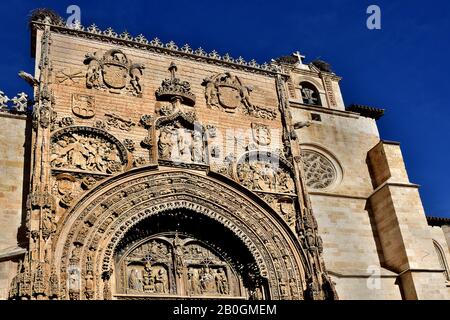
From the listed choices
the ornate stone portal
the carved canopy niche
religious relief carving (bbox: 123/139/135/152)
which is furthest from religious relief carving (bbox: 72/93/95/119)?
the carved canopy niche

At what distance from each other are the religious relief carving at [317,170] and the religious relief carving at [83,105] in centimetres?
565

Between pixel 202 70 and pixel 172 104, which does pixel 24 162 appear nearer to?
pixel 172 104

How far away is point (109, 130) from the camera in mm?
12312

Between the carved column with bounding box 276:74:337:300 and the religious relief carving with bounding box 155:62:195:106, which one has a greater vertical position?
the religious relief carving with bounding box 155:62:195:106

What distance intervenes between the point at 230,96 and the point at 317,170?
3.05 meters

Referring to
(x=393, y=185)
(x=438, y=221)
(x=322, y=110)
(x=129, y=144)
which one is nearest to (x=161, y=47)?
(x=129, y=144)

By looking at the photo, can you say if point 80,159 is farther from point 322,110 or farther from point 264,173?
point 322,110

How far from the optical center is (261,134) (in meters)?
14.0

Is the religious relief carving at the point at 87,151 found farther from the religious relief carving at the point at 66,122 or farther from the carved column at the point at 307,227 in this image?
the carved column at the point at 307,227

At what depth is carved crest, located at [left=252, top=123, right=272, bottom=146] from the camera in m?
13.9

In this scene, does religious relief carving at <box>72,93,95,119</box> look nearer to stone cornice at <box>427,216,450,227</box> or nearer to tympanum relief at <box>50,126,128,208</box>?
tympanum relief at <box>50,126,128,208</box>

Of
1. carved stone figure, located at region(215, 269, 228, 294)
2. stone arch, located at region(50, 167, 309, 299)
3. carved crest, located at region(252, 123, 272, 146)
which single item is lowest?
carved stone figure, located at region(215, 269, 228, 294)

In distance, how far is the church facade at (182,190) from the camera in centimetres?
1094

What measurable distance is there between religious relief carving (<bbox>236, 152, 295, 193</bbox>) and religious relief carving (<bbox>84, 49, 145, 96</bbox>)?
9.38 ft
